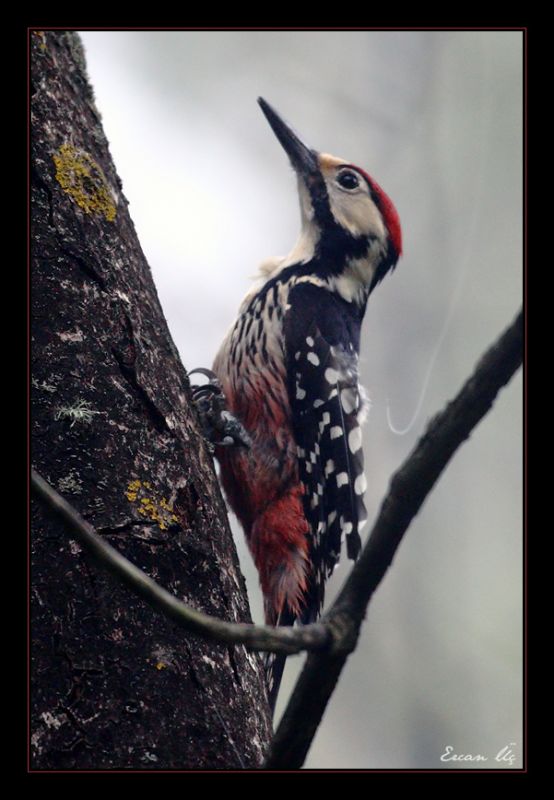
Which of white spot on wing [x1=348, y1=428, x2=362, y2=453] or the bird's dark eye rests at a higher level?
the bird's dark eye

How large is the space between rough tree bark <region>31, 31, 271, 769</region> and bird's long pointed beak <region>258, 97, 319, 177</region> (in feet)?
6.43

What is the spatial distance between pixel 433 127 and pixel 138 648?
6.83m

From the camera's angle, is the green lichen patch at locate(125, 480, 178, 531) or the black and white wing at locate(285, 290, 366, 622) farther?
the black and white wing at locate(285, 290, 366, 622)

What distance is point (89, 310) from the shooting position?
2.00m

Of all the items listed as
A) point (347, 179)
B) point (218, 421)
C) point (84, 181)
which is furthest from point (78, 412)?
point (347, 179)

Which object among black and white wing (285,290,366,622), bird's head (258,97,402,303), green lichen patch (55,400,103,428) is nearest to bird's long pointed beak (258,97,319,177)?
bird's head (258,97,402,303)

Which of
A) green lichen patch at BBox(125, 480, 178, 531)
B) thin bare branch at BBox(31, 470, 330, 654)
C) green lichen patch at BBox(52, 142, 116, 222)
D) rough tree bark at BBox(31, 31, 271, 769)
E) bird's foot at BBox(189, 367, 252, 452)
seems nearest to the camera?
thin bare branch at BBox(31, 470, 330, 654)

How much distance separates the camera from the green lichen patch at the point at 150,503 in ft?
6.06

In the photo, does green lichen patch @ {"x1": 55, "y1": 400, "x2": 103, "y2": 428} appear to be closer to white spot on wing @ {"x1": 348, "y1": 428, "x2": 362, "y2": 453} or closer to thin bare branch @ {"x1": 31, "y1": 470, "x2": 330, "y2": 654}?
thin bare branch @ {"x1": 31, "y1": 470, "x2": 330, "y2": 654}

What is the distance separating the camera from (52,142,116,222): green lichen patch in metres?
2.14

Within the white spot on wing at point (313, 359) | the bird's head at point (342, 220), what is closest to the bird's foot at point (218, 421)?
the white spot on wing at point (313, 359)

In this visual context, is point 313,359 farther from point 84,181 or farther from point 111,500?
point 111,500

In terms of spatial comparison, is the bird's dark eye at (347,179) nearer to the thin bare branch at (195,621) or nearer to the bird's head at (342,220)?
the bird's head at (342,220)
